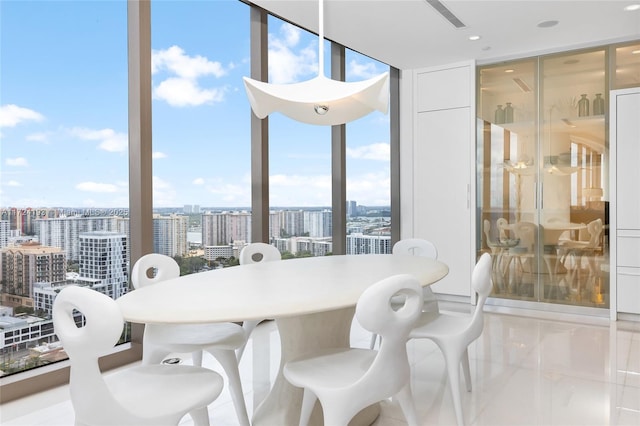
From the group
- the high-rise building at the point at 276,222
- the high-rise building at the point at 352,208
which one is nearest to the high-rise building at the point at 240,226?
the high-rise building at the point at 276,222

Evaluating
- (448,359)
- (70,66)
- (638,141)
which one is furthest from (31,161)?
(638,141)

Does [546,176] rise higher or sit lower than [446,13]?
lower

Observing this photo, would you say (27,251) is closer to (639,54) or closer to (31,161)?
(31,161)

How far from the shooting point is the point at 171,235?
369cm

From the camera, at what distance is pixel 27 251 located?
2.78 m

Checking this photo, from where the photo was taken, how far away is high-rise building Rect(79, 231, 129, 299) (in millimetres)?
3107

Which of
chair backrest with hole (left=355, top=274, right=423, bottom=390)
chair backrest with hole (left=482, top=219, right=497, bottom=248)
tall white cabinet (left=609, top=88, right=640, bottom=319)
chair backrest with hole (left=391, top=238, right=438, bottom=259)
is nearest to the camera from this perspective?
chair backrest with hole (left=355, top=274, right=423, bottom=390)

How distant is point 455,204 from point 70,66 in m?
3.81

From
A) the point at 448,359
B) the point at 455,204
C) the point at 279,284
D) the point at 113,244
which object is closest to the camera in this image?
the point at 279,284

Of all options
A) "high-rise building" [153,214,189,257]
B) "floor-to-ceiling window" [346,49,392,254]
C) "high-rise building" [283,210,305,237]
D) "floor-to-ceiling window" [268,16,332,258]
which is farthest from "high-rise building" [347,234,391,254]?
"high-rise building" [153,214,189,257]

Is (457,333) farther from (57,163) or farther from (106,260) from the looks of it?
(57,163)

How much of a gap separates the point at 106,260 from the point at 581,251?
13.5 feet

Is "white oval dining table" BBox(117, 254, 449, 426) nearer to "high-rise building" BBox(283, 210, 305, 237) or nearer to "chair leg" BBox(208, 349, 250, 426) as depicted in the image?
"chair leg" BBox(208, 349, 250, 426)

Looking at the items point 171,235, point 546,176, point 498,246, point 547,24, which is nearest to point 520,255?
point 498,246
